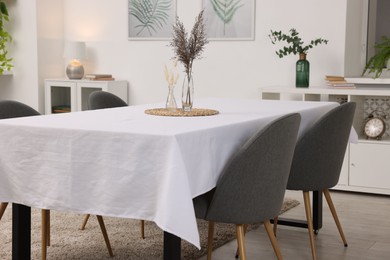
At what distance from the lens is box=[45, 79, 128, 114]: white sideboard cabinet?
6.00m

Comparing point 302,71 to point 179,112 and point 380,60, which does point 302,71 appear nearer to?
point 380,60

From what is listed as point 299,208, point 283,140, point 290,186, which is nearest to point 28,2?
point 299,208

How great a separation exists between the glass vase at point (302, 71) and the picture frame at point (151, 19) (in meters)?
1.34

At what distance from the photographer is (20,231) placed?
2.61m

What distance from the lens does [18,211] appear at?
→ 2.61 m

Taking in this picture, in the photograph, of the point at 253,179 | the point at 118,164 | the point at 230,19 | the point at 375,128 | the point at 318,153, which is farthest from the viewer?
the point at 230,19

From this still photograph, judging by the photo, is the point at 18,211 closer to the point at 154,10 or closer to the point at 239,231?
the point at 239,231

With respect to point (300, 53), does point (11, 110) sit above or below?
below

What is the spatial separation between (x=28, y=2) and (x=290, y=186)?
3.99 meters

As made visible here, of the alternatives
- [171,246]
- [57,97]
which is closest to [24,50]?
[57,97]

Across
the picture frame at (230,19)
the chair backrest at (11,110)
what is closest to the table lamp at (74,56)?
the picture frame at (230,19)

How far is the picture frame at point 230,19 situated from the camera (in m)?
5.54

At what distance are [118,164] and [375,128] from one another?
3.06m

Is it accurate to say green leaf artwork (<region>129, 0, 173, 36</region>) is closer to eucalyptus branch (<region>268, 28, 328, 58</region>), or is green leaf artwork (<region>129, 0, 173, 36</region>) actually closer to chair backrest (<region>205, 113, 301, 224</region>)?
eucalyptus branch (<region>268, 28, 328, 58</region>)
